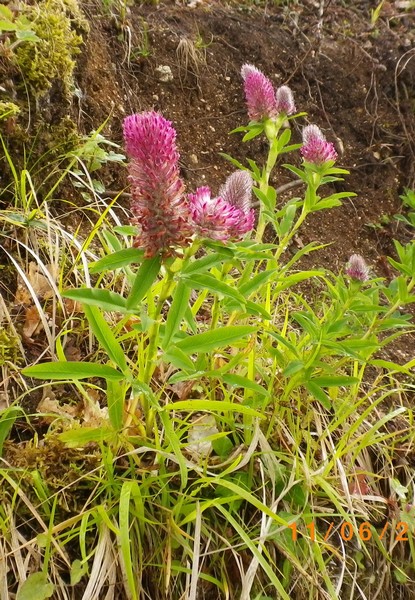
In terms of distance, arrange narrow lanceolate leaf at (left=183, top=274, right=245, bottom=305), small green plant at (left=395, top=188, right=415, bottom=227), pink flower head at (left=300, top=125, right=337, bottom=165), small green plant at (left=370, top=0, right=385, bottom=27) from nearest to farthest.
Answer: narrow lanceolate leaf at (left=183, top=274, right=245, bottom=305), pink flower head at (left=300, top=125, right=337, bottom=165), small green plant at (left=395, top=188, right=415, bottom=227), small green plant at (left=370, top=0, right=385, bottom=27)

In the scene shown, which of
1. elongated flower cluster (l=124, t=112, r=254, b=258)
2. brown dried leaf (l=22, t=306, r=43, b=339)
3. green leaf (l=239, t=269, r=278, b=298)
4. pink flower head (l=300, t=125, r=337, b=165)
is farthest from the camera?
pink flower head (l=300, t=125, r=337, b=165)

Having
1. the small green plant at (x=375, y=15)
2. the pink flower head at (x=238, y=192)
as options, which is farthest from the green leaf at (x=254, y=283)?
the small green plant at (x=375, y=15)

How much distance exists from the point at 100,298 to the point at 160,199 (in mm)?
228

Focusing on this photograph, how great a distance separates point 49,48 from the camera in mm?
1847

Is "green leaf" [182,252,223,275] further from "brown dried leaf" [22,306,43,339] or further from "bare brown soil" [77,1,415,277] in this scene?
"bare brown soil" [77,1,415,277]

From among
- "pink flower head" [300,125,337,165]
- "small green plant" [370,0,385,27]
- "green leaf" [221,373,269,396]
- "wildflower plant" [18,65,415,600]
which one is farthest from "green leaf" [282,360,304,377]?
"small green plant" [370,0,385,27]

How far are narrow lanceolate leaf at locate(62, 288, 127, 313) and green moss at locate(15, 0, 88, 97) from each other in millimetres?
1130

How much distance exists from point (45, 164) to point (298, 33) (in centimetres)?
214

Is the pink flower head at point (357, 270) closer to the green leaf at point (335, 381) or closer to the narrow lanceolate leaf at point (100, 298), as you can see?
the green leaf at point (335, 381)

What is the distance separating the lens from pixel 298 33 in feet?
10.7

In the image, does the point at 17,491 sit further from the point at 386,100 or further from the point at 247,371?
the point at 386,100

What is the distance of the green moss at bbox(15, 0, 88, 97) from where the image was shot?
1.79 metres

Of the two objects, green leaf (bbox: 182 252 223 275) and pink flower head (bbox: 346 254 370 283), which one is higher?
green leaf (bbox: 182 252 223 275)
